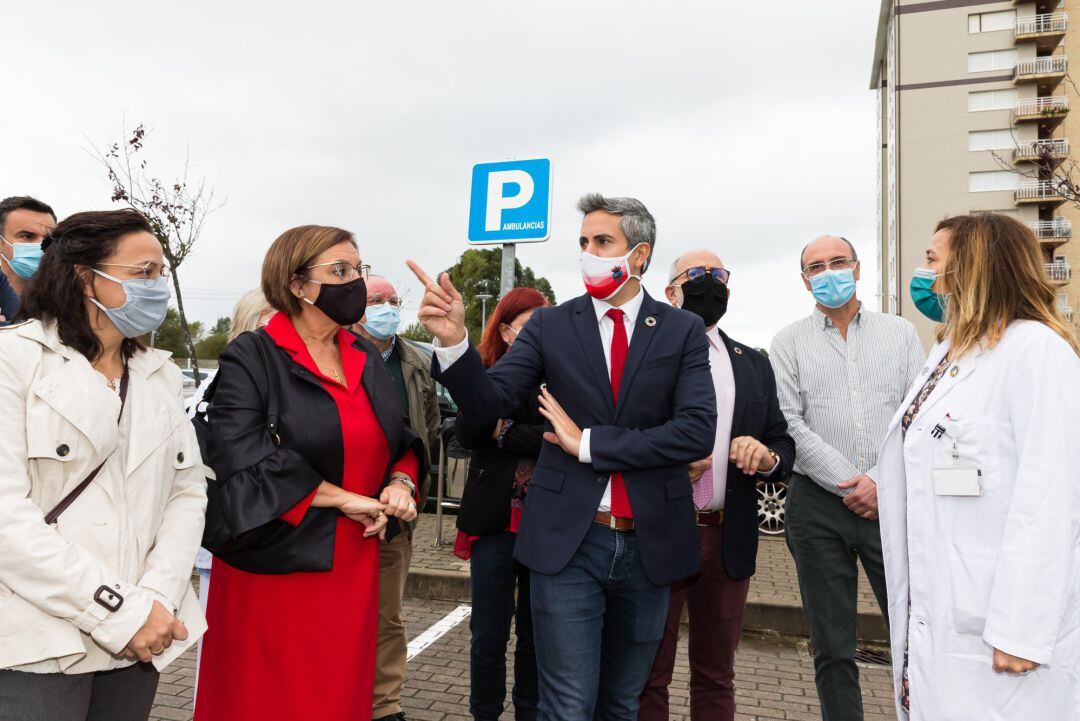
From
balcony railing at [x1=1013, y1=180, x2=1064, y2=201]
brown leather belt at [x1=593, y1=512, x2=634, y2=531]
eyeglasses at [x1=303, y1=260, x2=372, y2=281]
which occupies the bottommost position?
brown leather belt at [x1=593, y1=512, x2=634, y2=531]

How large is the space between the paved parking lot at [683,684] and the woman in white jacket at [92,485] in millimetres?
2363

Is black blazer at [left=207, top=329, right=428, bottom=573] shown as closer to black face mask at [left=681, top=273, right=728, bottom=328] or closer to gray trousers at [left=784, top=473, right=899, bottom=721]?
black face mask at [left=681, top=273, right=728, bottom=328]

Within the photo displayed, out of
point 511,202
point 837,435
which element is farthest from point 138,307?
point 511,202

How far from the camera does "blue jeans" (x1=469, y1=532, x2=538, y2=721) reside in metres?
3.64

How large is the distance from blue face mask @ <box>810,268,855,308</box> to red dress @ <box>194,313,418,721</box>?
2341 millimetres

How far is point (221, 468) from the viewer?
8.06ft

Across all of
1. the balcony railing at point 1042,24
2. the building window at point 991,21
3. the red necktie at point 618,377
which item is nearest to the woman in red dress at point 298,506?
the red necktie at point 618,377

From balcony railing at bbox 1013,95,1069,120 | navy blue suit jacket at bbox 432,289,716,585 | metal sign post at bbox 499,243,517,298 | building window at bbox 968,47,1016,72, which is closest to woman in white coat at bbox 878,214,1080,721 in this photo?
navy blue suit jacket at bbox 432,289,716,585

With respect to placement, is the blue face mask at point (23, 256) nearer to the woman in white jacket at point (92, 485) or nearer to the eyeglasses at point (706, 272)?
the woman in white jacket at point (92, 485)

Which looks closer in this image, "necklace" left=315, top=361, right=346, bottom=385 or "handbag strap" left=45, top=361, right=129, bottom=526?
"handbag strap" left=45, top=361, right=129, bottom=526

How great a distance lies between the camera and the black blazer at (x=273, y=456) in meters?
2.41

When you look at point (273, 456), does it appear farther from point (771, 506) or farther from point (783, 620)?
point (771, 506)

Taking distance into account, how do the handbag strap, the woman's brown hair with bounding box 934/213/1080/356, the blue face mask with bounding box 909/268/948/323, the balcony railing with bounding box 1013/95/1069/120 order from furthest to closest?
the balcony railing with bounding box 1013/95/1069/120, the blue face mask with bounding box 909/268/948/323, the woman's brown hair with bounding box 934/213/1080/356, the handbag strap

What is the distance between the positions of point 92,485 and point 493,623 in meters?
2.05
